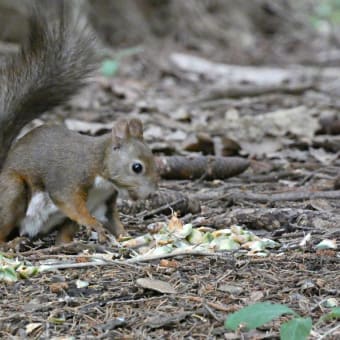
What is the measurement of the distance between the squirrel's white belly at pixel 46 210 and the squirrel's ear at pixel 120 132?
0.59ft

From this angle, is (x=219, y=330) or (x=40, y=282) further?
(x=40, y=282)

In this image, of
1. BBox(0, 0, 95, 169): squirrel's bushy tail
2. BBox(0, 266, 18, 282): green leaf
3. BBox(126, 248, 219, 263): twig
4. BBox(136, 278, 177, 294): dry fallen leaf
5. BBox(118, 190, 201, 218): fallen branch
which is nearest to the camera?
BBox(136, 278, 177, 294): dry fallen leaf

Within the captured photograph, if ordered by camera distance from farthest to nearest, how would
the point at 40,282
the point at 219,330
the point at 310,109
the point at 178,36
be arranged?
1. the point at 178,36
2. the point at 310,109
3. the point at 40,282
4. the point at 219,330

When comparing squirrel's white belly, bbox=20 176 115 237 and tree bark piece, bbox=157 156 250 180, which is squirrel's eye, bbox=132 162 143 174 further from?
tree bark piece, bbox=157 156 250 180

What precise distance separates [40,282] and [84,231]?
956 mm

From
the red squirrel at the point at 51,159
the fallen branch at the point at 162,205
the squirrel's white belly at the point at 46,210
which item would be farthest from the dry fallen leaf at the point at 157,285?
the fallen branch at the point at 162,205

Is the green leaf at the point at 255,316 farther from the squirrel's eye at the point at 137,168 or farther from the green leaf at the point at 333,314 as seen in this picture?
the squirrel's eye at the point at 137,168

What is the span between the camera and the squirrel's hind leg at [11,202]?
3.77 meters

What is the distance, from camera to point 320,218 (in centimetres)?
391

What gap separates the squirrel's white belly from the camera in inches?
149

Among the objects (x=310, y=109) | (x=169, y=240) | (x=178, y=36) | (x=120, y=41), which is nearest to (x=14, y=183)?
(x=169, y=240)

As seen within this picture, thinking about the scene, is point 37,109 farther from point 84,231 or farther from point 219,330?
point 219,330

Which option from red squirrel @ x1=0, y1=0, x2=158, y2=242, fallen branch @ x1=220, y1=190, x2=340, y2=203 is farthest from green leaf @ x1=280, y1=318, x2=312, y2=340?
fallen branch @ x1=220, y1=190, x2=340, y2=203

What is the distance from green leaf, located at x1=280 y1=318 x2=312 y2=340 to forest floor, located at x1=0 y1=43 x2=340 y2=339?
5.9 inches
